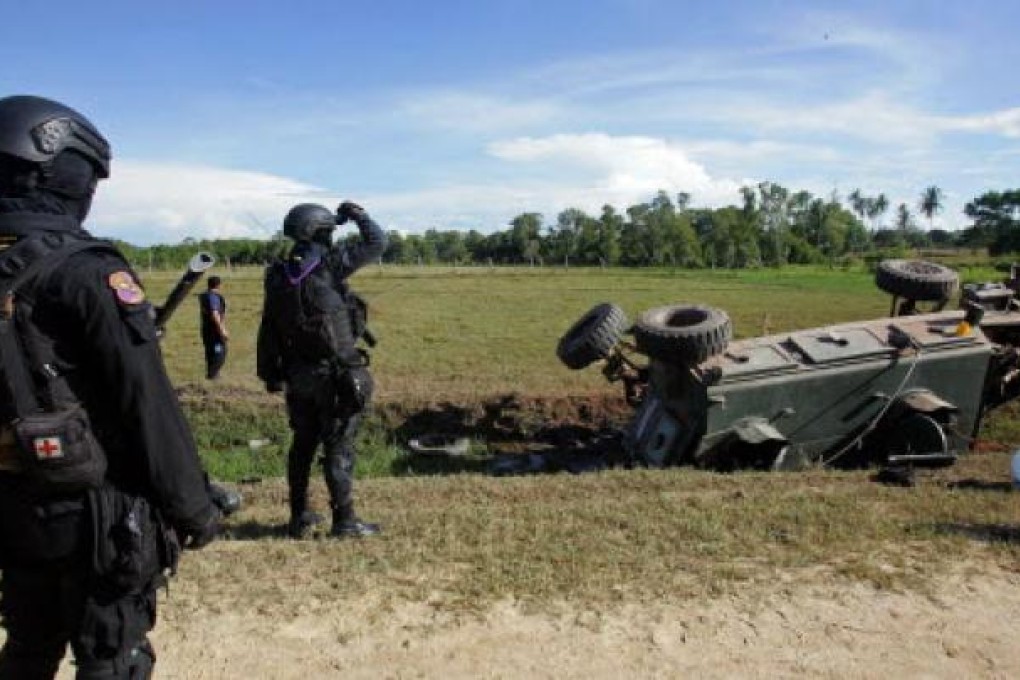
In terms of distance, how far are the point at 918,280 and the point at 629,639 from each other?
7473 mm

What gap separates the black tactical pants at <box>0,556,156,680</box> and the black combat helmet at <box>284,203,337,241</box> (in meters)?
3.55

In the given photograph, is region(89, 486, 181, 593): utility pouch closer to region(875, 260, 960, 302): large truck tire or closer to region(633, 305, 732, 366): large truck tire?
region(633, 305, 732, 366): large truck tire

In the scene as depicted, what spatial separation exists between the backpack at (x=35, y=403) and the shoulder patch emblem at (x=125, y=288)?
0.37ft

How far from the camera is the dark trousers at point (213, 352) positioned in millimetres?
14141

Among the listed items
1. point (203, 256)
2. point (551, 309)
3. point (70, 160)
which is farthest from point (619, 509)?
point (551, 309)

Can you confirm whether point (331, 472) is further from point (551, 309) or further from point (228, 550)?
point (551, 309)

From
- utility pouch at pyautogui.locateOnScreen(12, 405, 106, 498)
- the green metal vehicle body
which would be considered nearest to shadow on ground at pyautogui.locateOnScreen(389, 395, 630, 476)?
the green metal vehicle body

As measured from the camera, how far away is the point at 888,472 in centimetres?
789

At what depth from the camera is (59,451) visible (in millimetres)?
2590

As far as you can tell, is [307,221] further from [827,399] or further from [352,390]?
[827,399]

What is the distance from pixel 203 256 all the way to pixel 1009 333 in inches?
368

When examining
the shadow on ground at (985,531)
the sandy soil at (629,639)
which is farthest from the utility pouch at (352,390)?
the shadow on ground at (985,531)

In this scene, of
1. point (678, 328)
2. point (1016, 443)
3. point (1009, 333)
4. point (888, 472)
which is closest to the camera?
point (888, 472)

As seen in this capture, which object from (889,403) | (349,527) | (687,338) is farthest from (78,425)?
(889,403)
